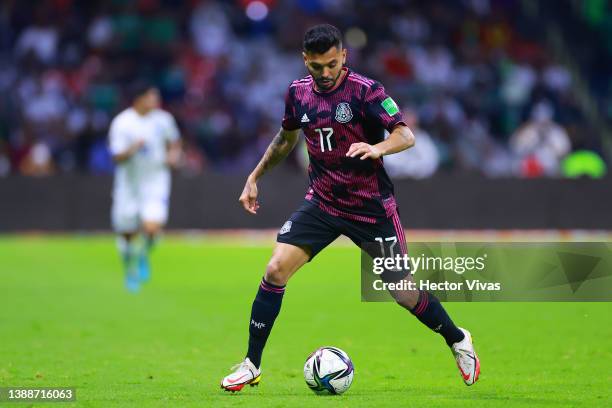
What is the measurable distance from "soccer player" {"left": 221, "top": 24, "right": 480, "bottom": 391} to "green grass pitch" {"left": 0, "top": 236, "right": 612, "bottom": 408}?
41cm

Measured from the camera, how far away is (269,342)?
10422 mm

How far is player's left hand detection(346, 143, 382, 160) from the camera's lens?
7.17 meters

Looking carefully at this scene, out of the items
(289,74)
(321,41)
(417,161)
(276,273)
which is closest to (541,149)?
(417,161)

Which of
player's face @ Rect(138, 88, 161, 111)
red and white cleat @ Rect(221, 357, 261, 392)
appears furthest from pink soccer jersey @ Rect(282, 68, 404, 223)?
player's face @ Rect(138, 88, 161, 111)

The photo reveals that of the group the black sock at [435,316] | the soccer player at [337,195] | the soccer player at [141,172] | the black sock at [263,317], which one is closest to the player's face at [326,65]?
the soccer player at [337,195]

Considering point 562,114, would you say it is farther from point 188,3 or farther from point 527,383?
point 527,383

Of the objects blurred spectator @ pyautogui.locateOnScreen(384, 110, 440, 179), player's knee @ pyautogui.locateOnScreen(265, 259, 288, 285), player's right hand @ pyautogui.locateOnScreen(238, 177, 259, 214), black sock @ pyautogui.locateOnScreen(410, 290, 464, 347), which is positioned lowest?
blurred spectator @ pyautogui.locateOnScreen(384, 110, 440, 179)

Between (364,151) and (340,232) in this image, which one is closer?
(364,151)

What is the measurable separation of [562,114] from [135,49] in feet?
28.4

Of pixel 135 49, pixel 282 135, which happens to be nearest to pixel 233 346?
pixel 282 135

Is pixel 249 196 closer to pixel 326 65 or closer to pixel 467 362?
pixel 326 65

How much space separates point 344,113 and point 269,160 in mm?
821

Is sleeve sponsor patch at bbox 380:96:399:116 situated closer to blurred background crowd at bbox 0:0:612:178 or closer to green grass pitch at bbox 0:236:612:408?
green grass pitch at bbox 0:236:612:408

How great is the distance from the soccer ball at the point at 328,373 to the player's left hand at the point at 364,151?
52.6 inches
